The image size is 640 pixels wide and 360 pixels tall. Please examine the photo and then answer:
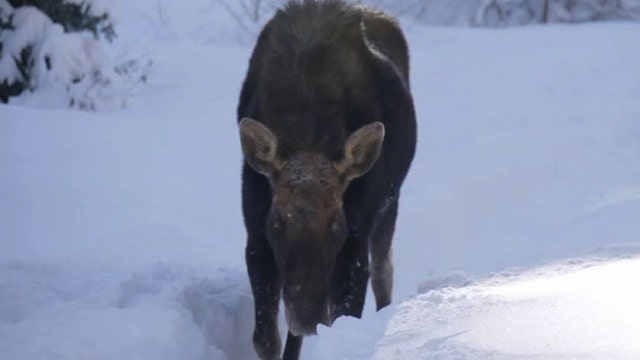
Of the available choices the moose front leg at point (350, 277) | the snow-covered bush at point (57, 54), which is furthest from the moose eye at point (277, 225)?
the snow-covered bush at point (57, 54)

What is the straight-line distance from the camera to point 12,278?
264 inches

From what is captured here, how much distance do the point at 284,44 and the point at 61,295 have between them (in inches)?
68.3

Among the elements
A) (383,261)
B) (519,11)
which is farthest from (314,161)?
(519,11)

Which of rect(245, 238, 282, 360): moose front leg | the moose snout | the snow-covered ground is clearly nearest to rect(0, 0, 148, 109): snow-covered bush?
the snow-covered ground

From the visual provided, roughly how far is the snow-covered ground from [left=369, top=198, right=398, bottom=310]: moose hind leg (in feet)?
0.77

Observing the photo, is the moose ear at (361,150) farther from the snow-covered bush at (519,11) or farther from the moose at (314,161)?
the snow-covered bush at (519,11)

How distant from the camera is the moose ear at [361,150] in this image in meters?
5.56

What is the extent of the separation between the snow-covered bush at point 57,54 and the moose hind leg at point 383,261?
4643 millimetres

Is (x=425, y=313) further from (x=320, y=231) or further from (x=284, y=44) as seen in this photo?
(x=284, y=44)

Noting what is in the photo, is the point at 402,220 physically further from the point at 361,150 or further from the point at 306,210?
Answer: the point at 306,210

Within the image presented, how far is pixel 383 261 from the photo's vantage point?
765 centimetres

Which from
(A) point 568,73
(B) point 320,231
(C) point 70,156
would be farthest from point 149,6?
(B) point 320,231

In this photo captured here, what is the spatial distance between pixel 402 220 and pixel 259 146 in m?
4.07

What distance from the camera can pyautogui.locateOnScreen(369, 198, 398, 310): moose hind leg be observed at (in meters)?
7.49
